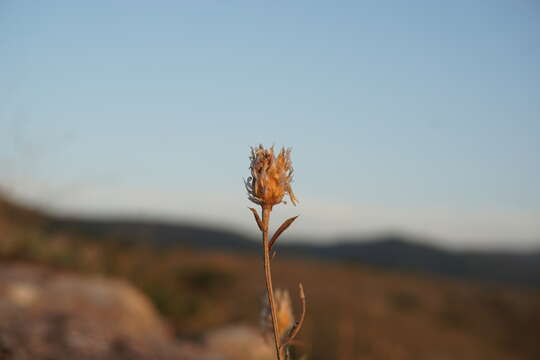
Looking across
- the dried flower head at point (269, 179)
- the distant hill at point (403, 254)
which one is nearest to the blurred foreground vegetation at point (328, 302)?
the dried flower head at point (269, 179)

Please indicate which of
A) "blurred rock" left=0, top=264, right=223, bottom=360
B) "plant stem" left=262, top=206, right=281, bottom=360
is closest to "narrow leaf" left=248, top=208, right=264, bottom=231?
"plant stem" left=262, top=206, right=281, bottom=360

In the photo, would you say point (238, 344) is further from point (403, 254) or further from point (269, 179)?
point (403, 254)

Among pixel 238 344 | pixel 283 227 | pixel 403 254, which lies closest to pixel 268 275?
pixel 283 227

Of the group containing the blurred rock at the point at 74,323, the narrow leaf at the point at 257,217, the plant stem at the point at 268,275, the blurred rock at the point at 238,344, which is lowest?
the blurred rock at the point at 238,344

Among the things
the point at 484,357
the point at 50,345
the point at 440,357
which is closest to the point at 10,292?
the point at 50,345

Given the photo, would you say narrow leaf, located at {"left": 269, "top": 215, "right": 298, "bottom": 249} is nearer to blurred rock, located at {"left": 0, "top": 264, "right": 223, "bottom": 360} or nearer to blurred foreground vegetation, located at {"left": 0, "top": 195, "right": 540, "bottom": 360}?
blurred rock, located at {"left": 0, "top": 264, "right": 223, "bottom": 360}

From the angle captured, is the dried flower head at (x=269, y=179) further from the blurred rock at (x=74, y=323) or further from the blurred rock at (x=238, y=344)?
the blurred rock at (x=238, y=344)
